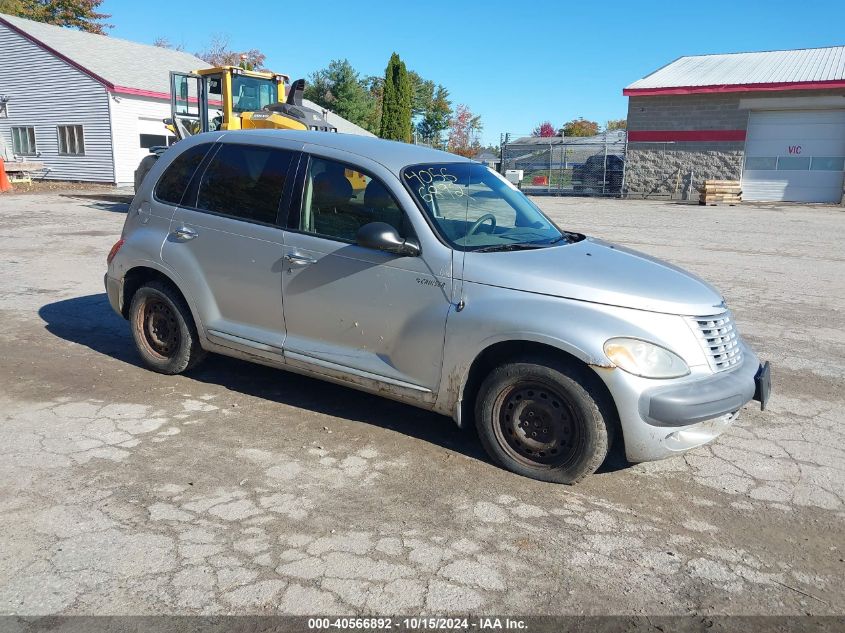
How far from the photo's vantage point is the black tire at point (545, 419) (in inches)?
146

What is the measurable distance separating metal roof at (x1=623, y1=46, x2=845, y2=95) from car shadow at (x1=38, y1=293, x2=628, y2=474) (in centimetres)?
2761

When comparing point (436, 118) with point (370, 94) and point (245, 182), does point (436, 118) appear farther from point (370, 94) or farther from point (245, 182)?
point (245, 182)

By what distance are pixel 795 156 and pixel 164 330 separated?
95.0 feet

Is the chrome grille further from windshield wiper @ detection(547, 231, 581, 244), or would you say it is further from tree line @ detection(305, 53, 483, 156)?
tree line @ detection(305, 53, 483, 156)

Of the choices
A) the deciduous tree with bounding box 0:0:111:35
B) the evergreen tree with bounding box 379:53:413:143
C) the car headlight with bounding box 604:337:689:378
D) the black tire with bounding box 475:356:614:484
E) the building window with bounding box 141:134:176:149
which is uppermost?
the deciduous tree with bounding box 0:0:111:35

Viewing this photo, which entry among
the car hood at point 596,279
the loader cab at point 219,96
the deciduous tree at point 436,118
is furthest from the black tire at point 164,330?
the deciduous tree at point 436,118

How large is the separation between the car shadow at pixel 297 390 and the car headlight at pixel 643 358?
1.08 metres

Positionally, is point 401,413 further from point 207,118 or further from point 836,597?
point 207,118

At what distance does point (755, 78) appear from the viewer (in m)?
28.4

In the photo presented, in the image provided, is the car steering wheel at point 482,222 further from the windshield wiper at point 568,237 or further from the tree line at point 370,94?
the tree line at point 370,94

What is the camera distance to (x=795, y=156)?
2795cm

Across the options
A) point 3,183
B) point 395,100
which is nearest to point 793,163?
point 395,100

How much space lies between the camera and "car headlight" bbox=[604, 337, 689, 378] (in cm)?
360

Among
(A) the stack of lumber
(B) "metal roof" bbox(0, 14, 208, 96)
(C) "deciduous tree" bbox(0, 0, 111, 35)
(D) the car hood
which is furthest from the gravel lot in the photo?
(C) "deciduous tree" bbox(0, 0, 111, 35)
